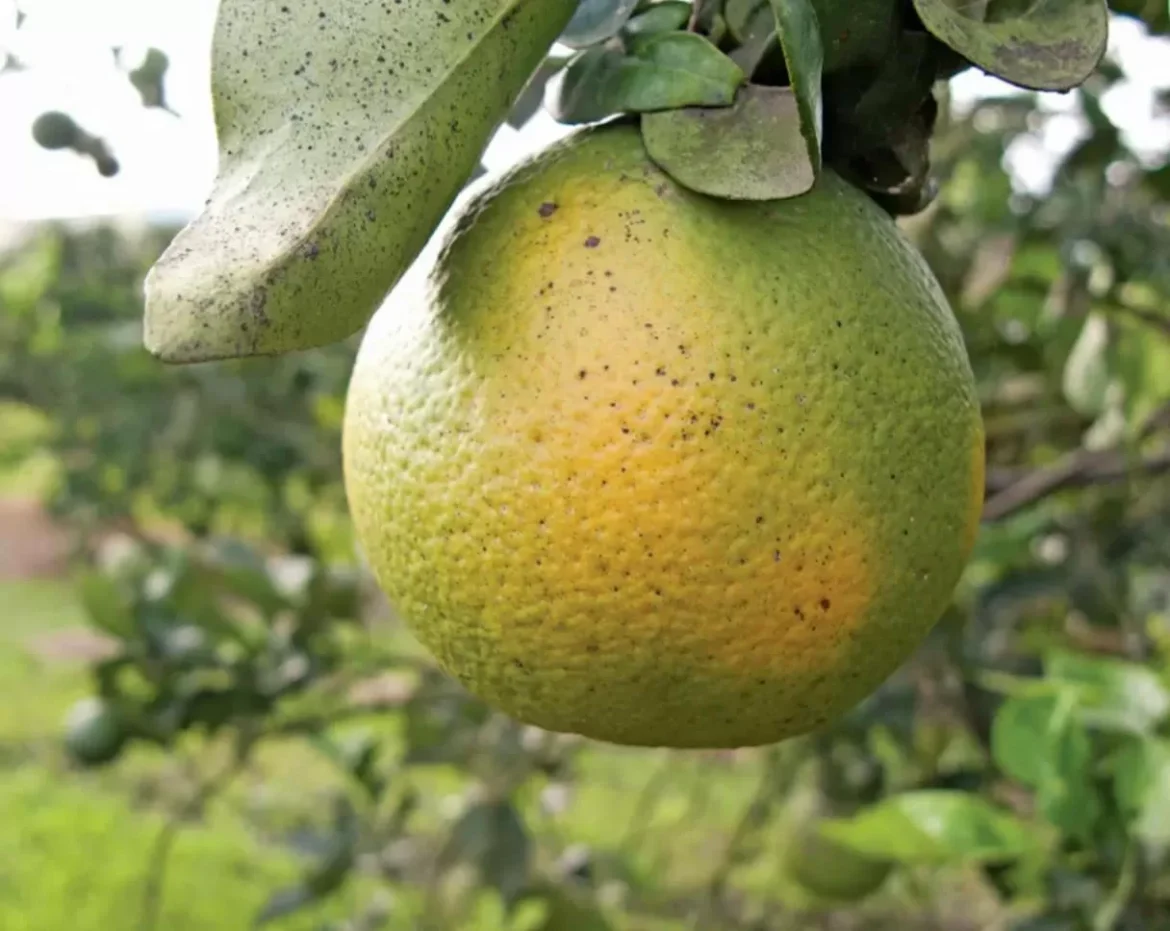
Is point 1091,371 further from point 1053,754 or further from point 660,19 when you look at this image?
point 660,19

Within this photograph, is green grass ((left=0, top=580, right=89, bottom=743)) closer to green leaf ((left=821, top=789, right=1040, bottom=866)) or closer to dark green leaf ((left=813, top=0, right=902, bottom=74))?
green leaf ((left=821, top=789, right=1040, bottom=866))

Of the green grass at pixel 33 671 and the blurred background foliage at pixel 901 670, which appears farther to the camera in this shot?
the green grass at pixel 33 671

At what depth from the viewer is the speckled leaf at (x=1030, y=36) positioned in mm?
431

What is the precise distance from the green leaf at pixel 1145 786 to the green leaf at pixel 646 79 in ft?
2.07

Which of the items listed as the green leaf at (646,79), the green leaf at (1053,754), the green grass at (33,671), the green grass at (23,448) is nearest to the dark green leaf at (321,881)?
the green leaf at (1053,754)

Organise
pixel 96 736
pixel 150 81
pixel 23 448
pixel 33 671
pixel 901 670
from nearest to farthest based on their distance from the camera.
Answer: pixel 150 81, pixel 96 736, pixel 901 670, pixel 23 448, pixel 33 671

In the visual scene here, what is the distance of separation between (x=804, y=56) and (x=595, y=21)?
0.37 ft

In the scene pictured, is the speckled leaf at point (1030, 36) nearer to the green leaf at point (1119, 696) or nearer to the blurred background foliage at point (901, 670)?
the blurred background foliage at point (901, 670)

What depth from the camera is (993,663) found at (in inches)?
55.5

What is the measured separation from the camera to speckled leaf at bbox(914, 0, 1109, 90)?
43 cm

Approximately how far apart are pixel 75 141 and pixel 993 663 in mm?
1095

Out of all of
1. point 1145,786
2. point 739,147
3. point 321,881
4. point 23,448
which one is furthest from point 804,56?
point 23,448

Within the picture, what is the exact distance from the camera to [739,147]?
0.46 m

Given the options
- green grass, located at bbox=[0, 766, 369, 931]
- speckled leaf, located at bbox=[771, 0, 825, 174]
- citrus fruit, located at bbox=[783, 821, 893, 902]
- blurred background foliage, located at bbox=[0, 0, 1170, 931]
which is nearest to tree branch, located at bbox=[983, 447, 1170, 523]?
blurred background foliage, located at bbox=[0, 0, 1170, 931]
